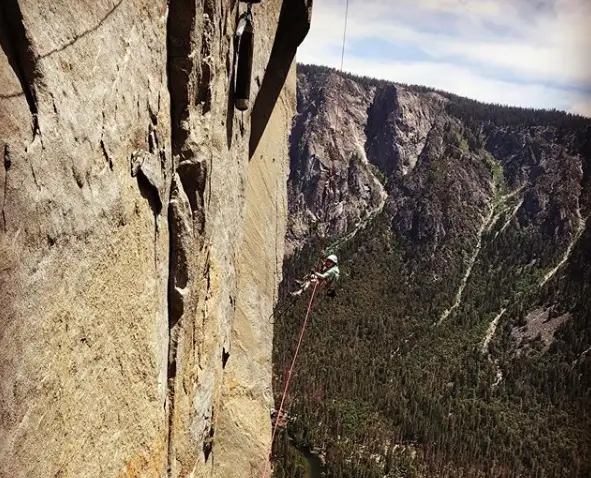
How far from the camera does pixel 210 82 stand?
7.75 meters

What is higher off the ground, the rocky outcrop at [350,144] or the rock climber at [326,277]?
the rocky outcrop at [350,144]

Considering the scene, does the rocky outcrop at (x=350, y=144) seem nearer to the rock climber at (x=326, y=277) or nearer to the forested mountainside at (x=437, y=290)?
the forested mountainside at (x=437, y=290)

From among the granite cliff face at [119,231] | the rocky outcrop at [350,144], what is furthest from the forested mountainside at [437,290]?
the granite cliff face at [119,231]

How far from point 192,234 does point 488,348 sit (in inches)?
4624

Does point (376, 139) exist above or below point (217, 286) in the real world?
above

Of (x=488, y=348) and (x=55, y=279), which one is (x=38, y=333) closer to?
(x=55, y=279)

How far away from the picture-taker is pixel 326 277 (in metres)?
14.6

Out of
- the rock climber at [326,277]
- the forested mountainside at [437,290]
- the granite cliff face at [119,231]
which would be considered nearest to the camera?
the granite cliff face at [119,231]

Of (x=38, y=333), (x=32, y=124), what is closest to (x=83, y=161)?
(x=32, y=124)

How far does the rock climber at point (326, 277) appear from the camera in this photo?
14391mm

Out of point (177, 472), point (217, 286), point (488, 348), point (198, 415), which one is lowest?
point (488, 348)

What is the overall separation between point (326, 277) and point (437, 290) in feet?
411

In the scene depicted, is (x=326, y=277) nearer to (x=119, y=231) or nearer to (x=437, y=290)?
A: (x=119, y=231)

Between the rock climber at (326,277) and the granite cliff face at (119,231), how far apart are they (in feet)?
13.1
